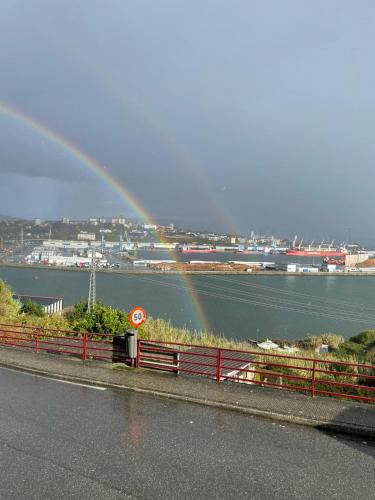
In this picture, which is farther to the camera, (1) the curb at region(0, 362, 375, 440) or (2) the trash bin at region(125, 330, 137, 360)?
(2) the trash bin at region(125, 330, 137, 360)

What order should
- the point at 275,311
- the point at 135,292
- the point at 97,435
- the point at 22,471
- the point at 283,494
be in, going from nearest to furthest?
1. the point at 283,494
2. the point at 22,471
3. the point at 97,435
4. the point at 275,311
5. the point at 135,292

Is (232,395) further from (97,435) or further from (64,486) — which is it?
(64,486)

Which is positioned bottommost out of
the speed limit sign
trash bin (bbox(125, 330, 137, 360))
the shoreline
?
the shoreline

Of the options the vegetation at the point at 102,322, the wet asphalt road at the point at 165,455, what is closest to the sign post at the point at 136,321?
the wet asphalt road at the point at 165,455

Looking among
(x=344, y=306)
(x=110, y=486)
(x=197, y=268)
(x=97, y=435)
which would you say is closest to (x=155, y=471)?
(x=110, y=486)

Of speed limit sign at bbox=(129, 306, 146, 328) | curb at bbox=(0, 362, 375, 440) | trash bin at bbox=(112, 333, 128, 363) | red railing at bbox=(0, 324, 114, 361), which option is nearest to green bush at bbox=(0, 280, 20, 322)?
red railing at bbox=(0, 324, 114, 361)

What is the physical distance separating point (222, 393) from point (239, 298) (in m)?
76.2

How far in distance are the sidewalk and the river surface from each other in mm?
42491

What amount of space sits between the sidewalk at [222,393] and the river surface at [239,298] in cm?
4249

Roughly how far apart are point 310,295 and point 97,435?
3444 inches

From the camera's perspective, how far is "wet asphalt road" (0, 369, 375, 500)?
170 inches

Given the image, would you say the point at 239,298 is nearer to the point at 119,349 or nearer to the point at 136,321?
the point at 119,349

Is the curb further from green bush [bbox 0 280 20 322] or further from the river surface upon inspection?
the river surface

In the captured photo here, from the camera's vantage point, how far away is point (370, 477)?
4672mm
